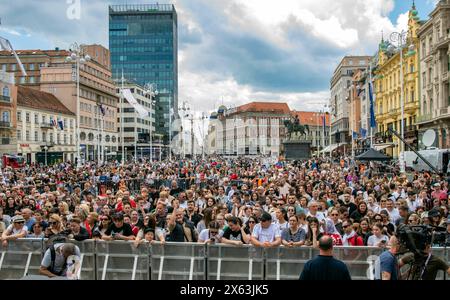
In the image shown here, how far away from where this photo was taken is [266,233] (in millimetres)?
8297

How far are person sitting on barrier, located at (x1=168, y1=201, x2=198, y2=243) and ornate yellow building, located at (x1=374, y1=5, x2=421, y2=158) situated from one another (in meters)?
38.4

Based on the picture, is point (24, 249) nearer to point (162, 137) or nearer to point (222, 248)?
point (222, 248)

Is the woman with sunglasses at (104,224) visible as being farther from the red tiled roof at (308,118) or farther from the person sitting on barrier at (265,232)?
the red tiled roof at (308,118)

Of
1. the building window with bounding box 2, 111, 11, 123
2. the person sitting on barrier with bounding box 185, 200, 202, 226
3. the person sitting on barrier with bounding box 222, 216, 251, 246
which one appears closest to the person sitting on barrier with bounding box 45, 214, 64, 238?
the person sitting on barrier with bounding box 222, 216, 251, 246

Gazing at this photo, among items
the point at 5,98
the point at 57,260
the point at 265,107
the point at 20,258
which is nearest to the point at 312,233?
the point at 57,260

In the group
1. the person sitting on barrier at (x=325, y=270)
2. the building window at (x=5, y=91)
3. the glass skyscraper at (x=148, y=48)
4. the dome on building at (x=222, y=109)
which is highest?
the glass skyscraper at (x=148, y=48)

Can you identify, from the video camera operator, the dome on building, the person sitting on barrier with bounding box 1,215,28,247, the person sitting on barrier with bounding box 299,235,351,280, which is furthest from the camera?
the dome on building

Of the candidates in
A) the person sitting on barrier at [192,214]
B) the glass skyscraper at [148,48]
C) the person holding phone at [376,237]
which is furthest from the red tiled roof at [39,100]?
the person holding phone at [376,237]

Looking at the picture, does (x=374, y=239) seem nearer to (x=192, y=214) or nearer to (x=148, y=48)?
(x=192, y=214)

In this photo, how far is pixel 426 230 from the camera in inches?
223

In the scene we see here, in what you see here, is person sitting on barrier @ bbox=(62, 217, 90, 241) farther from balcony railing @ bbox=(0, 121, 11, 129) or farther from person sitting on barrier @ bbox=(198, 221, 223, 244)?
balcony railing @ bbox=(0, 121, 11, 129)

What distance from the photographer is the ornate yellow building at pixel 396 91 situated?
180 ft

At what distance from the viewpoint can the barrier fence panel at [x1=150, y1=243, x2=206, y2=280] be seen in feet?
26.3

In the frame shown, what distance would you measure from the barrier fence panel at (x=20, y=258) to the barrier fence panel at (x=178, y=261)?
206 centimetres
